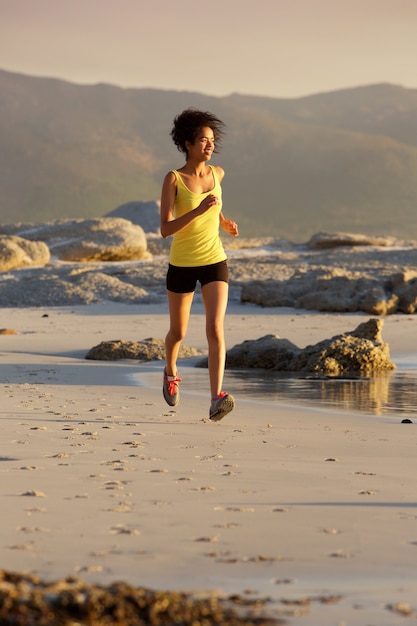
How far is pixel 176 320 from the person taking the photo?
21.8 feet

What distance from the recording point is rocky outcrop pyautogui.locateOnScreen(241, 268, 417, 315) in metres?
17.5

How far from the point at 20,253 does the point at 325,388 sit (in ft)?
60.3

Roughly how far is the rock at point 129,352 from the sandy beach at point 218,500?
2911 mm

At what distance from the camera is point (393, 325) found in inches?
584

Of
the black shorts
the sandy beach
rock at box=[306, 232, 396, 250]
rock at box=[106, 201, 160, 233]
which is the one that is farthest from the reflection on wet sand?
rock at box=[106, 201, 160, 233]

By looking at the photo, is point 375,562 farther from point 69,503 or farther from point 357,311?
point 357,311

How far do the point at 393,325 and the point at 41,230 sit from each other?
18776 millimetres

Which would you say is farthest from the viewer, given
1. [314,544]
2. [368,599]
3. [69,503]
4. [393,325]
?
[393,325]

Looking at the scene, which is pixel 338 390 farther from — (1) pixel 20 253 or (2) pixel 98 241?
(2) pixel 98 241

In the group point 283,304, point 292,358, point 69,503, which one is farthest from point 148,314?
point 69,503

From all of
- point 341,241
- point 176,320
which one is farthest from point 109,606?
point 341,241

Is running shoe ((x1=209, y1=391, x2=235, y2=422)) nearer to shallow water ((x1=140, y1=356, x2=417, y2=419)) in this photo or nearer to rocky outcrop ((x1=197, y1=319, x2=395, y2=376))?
shallow water ((x1=140, y1=356, x2=417, y2=419))

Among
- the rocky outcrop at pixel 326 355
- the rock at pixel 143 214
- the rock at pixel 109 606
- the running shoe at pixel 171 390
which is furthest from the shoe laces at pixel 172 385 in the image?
the rock at pixel 143 214

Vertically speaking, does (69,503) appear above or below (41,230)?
below
